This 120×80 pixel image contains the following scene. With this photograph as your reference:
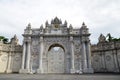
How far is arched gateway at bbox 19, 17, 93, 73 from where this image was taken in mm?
29719

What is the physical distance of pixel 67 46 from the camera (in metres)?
31.5

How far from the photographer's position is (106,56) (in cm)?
3184

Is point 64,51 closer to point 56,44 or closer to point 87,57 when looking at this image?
point 56,44

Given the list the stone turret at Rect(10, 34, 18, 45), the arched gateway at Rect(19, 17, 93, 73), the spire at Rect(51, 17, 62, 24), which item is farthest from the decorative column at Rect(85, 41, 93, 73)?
the stone turret at Rect(10, 34, 18, 45)

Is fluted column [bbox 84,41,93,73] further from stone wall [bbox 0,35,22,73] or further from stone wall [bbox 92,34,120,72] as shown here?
stone wall [bbox 0,35,22,73]

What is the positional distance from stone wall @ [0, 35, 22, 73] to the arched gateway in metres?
4.01

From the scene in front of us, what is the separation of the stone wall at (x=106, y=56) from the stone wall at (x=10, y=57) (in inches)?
772

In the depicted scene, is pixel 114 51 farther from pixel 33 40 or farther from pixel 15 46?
pixel 15 46

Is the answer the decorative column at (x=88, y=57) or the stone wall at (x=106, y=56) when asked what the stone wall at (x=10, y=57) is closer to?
the decorative column at (x=88, y=57)

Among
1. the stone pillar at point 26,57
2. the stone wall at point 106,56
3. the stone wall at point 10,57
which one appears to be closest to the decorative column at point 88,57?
the stone wall at point 106,56

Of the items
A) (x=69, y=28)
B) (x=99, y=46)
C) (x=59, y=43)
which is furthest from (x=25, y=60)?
(x=99, y=46)

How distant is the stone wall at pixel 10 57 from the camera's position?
32.5 meters

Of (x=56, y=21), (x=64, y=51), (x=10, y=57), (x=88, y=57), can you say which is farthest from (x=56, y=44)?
(x=10, y=57)

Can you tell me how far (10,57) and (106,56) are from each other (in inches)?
958
